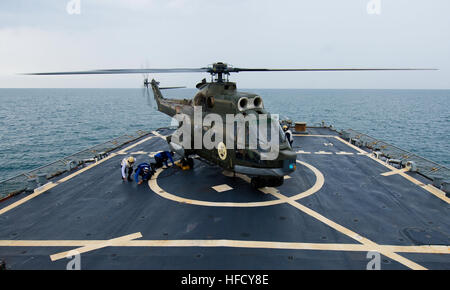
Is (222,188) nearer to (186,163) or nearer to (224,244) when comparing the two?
(186,163)

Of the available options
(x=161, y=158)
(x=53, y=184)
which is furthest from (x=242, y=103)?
(x=53, y=184)

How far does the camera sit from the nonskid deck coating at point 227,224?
805 cm

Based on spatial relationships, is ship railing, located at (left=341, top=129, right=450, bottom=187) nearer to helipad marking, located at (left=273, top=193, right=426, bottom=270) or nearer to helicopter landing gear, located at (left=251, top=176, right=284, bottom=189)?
helipad marking, located at (left=273, top=193, right=426, bottom=270)

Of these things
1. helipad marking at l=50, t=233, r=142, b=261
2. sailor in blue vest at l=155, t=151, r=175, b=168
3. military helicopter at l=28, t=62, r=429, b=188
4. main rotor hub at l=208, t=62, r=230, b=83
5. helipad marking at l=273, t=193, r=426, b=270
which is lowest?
helipad marking at l=50, t=233, r=142, b=261

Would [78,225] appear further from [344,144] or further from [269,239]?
[344,144]

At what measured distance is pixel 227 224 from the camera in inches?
398

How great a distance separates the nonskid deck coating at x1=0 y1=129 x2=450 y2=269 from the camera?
8.05 metres

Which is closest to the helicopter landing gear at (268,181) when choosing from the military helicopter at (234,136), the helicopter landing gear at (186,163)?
the military helicopter at (234,136)

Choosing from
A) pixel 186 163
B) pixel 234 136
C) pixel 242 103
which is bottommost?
pixel 186 163

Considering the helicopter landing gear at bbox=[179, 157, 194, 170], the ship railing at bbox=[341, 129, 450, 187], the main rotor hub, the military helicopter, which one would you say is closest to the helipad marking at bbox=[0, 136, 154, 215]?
the military helicopter

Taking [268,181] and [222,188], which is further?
[222,188]

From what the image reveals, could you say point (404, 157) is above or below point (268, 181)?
above

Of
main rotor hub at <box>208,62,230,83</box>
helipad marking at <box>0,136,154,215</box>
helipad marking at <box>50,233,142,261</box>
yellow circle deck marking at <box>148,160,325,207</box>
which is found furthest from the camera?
main rotor hub at <box>208,62,230,83</box>

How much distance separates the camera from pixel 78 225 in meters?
10.1
